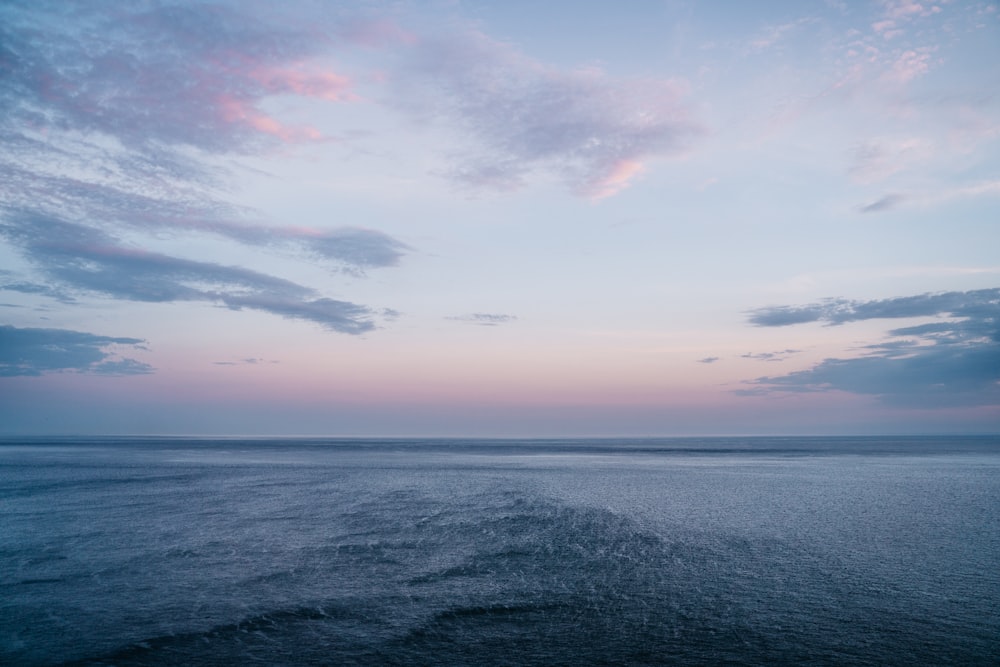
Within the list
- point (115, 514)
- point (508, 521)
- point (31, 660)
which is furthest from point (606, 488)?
point (31, 660)

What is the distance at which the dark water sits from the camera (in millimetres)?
12414

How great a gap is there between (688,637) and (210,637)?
994cm

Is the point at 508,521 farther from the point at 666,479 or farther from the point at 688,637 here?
the point at 666,479

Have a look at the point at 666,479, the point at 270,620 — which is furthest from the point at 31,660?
the point at 666,479

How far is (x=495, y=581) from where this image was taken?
17.3 metres

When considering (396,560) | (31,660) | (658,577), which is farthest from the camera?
(396,560)

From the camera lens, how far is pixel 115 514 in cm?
2923

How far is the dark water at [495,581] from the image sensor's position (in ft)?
40.7

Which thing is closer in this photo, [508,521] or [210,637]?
[210,637]

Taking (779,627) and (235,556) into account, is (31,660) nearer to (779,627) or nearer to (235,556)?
(235,556)

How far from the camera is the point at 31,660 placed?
11672 mm

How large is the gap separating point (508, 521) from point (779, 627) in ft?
51.2

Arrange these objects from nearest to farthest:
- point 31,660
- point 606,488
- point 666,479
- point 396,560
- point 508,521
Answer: point 31,660 < point 396,560 < point 508,521 < point 606,488 < point 666,479

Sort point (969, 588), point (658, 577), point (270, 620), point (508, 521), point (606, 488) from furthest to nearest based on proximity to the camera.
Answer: point (606, 488) → point (508, 521) → point (658, 577) → point (969, 588) → point (270, 620)
